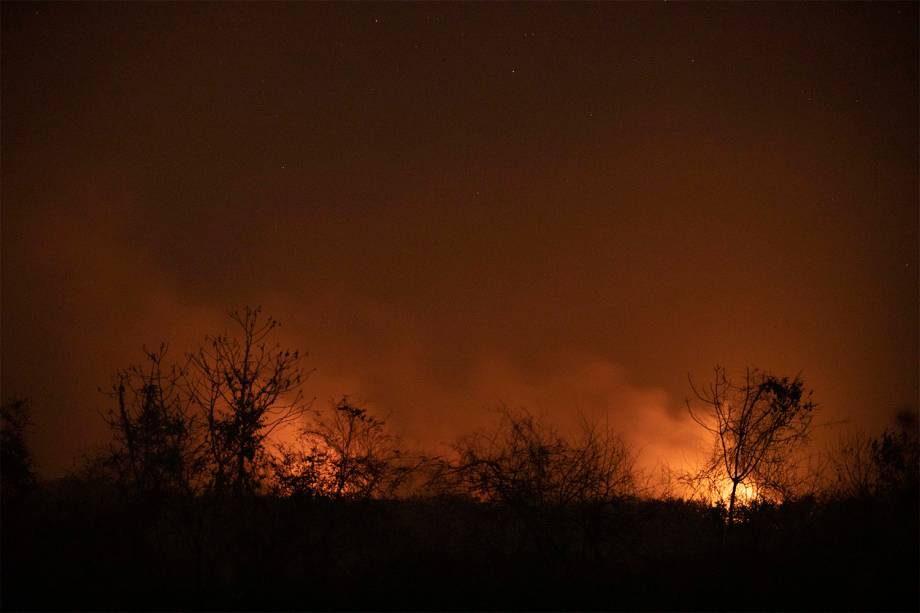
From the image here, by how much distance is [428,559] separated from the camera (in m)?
16.5

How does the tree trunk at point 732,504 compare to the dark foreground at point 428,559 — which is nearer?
the dark foreground at point 428,559

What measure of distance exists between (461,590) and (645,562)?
5319 mm

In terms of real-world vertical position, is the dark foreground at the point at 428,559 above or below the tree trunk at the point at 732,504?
below

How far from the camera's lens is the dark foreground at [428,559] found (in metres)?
14.6

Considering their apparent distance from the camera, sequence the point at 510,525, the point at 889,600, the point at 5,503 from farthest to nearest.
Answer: the point at 5,503, the point at 510,525, the point at 889,600

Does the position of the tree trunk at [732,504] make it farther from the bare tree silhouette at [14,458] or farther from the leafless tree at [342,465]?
the bare tree silhouette at [14,458]

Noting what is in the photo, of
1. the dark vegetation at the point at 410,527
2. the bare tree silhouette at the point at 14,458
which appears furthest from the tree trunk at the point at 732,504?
the bare tree silhouette at the point at 14,458

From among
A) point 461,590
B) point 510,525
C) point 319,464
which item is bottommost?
point 461,590

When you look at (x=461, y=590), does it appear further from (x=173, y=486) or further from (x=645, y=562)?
(x=173, y=486)

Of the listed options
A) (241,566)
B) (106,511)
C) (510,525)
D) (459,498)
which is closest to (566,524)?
(510,525)

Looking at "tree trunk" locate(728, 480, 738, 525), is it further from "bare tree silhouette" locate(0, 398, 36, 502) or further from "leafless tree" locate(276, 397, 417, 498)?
"bare tree silhouette" locate(0, 398, 36, 502)

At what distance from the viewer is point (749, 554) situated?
650 inches

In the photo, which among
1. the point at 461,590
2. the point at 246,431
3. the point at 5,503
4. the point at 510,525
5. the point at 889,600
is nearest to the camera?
the point at 889,600

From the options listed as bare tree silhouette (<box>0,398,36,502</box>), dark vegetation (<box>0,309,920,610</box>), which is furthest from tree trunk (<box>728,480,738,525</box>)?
bare tree silhouette (<box>0,398,36,502</box>)
